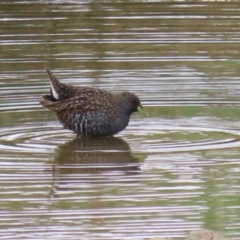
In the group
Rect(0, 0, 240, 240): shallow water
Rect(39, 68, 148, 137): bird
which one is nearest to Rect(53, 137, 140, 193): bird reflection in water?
Rect(0, 0, 240, 240): shallow water

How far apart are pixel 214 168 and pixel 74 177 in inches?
48.9

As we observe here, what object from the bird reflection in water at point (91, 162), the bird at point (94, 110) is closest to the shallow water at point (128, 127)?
the bird reflection in water at point (91, 162)

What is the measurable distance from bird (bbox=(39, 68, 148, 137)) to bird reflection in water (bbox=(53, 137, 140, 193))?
124 mm

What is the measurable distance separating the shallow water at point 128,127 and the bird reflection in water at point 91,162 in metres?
0.01

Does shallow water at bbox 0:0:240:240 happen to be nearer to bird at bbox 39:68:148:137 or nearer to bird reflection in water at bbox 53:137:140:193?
bird reflection in water at bbox 53:137:140:193

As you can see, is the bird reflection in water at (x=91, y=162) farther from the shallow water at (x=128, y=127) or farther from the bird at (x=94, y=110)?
the bird at (x=94, y=110)

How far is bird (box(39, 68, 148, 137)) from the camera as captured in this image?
40.8 feet

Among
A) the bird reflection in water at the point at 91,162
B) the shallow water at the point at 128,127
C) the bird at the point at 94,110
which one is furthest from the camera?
the bird at the point at 94,110

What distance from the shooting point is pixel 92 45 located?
55.5 feet

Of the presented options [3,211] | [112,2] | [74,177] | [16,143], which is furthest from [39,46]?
[3,211]

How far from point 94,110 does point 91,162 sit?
1431 millimetres

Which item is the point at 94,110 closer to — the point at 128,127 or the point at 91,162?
the point at 128,127

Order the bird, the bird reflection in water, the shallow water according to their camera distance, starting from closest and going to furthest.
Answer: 1. the shallow water
2. the bird reflection in water
3. the bird

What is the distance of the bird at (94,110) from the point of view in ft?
40.8
